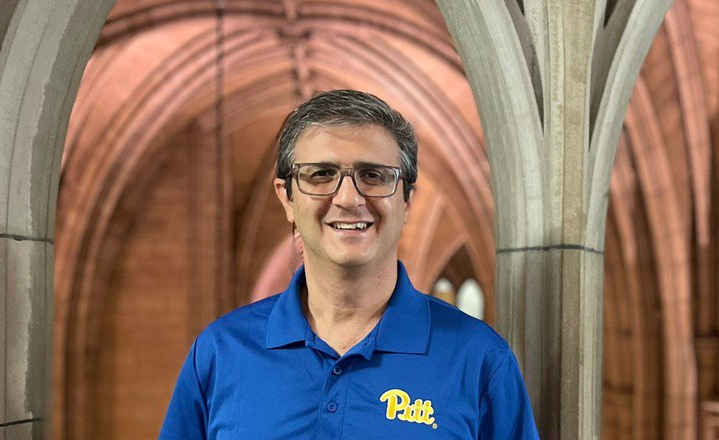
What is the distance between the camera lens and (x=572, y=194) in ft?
10.2

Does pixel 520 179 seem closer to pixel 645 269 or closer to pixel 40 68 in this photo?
pixel 40 68

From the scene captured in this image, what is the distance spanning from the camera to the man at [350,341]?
5.31ft

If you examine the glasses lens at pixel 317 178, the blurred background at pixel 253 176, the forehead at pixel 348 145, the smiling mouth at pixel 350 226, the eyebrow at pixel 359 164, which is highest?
the blurred background at pixel 253 176

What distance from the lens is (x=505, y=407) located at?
5.57 feet

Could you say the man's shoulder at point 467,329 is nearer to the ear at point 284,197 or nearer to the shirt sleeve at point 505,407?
the shirt sleeve at point 505,407

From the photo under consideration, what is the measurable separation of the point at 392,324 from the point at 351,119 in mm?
374

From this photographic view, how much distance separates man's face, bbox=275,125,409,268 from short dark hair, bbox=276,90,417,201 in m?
0.01

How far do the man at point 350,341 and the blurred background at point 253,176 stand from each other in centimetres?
633

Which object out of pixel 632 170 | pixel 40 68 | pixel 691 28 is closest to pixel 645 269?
pixel 632 170

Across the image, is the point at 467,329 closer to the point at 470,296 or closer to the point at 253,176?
the point at 253,176

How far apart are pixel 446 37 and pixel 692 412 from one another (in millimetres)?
4153

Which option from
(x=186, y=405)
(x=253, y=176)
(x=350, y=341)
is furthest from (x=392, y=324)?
(x=253, y=176)

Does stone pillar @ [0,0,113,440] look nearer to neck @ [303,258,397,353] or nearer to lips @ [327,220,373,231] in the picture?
neck @ [303,258,397,353]

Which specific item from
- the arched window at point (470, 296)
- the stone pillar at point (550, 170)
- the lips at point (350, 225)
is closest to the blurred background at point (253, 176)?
the stone pillar at point (550, 170)
